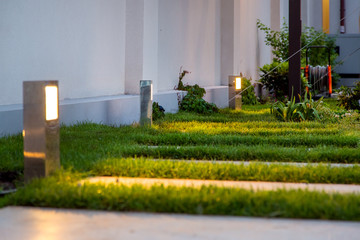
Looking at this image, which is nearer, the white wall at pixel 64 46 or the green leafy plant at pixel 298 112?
the white wall at pixel 64 46

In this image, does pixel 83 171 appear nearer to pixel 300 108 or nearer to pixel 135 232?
pixel 135 232

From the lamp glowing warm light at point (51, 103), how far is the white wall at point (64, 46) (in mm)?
2703

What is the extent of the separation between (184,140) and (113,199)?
3389mm

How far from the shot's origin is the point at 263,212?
3.51m

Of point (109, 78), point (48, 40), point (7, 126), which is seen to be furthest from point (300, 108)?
point (7, 126)

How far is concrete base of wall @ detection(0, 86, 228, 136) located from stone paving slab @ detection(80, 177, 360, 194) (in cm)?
239

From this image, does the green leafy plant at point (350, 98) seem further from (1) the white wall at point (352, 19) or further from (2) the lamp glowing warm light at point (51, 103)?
(1) the white wall at point (352, 19)

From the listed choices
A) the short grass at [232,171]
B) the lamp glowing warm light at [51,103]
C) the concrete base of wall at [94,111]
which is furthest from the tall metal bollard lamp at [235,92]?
the lamp glowing warm light at [51,103]

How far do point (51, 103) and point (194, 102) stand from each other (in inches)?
330

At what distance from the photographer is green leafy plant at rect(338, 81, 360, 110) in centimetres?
1236

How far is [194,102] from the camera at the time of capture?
1276cm

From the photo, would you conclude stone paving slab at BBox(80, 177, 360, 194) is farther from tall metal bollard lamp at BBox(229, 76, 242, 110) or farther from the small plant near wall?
tall metal bollard lamp at BBox(229, 76, 242, 110)

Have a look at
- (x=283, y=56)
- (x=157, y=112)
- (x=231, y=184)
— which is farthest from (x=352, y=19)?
(x=231, y=184)

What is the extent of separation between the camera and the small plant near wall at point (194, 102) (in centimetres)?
1251
